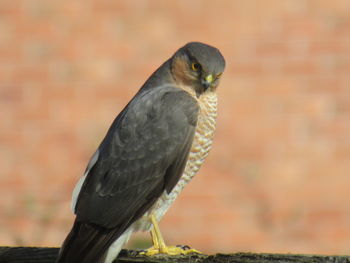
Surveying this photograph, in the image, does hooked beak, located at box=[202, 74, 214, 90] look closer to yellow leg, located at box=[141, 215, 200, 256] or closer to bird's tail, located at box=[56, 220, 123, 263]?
yellow leg, located at box=[141, 215, 200, 256]

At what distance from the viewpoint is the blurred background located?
20.8ft

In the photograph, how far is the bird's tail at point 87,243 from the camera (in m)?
3.41

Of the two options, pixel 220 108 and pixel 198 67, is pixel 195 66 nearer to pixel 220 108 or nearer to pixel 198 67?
pixel 198 67

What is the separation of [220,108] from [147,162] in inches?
98.1

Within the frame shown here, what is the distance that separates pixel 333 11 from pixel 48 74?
190 cm

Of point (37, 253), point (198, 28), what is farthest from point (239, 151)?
point (37, 253)

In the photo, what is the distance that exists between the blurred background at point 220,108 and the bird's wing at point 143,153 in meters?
2.31

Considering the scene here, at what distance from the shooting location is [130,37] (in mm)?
6617

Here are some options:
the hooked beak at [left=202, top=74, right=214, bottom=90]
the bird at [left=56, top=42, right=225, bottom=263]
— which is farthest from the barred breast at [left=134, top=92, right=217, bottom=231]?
the hooked beak at [left=202, top=74, right=214, bottom=90]

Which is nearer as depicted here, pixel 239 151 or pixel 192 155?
pixel 192 155

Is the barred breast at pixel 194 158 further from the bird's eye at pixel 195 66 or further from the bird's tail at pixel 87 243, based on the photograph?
the bird's tail at pixel 87 243

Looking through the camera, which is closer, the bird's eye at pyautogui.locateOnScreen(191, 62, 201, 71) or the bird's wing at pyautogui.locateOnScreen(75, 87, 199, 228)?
the bird's wing at pyautogui.locateOnScreen(75, 87, 199, 228)

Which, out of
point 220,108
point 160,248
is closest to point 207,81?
point 160,248

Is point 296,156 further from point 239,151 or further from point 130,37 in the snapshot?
point 130,37
